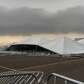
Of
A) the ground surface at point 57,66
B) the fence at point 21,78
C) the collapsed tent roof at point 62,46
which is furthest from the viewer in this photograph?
the collapsed tent roof at point 62,46

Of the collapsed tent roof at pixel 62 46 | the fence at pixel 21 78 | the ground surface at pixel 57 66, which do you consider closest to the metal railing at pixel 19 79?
the fence at pixel 21 78

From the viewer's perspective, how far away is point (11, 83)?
27.5ft

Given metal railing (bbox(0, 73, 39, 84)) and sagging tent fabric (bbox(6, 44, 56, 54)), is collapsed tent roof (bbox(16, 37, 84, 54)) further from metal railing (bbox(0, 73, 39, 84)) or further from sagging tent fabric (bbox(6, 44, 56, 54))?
metal railing (bbox(0, 73, 39, 84))

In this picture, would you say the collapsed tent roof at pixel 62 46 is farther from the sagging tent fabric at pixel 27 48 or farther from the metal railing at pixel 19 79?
the metal railing at pixel 19 79

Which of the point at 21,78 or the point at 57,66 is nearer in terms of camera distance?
the point at 21,78

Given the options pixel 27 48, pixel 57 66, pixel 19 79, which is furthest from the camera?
pixel 27 48

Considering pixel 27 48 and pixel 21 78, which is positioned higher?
pixel 27 48

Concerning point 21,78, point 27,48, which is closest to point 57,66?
point 21,78

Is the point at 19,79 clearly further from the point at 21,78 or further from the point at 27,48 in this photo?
the point at 27,48

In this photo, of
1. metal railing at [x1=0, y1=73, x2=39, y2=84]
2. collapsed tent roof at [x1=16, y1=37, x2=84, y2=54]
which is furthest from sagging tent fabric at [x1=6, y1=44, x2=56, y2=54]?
metal railing at [x1=0, y1=73, x2=39, y2=84]

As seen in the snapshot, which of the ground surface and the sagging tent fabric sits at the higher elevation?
Answer: the sagging tent fabric

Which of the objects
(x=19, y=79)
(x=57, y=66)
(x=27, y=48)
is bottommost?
(x=19, y=79)

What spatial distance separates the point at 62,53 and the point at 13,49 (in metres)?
9.72

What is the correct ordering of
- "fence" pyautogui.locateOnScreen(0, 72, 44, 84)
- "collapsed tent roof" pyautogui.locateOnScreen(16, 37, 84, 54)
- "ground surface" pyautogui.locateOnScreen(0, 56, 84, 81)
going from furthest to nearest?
"collapsed tent roof" pyautogui.locateOnScreen(16, 37, 84, 54), "ground surface" pyautogui.locateOnScreen(0, 56, 84, 81), "fence" pyautogui.locateOnScreen(0, 72, 44, 84)
